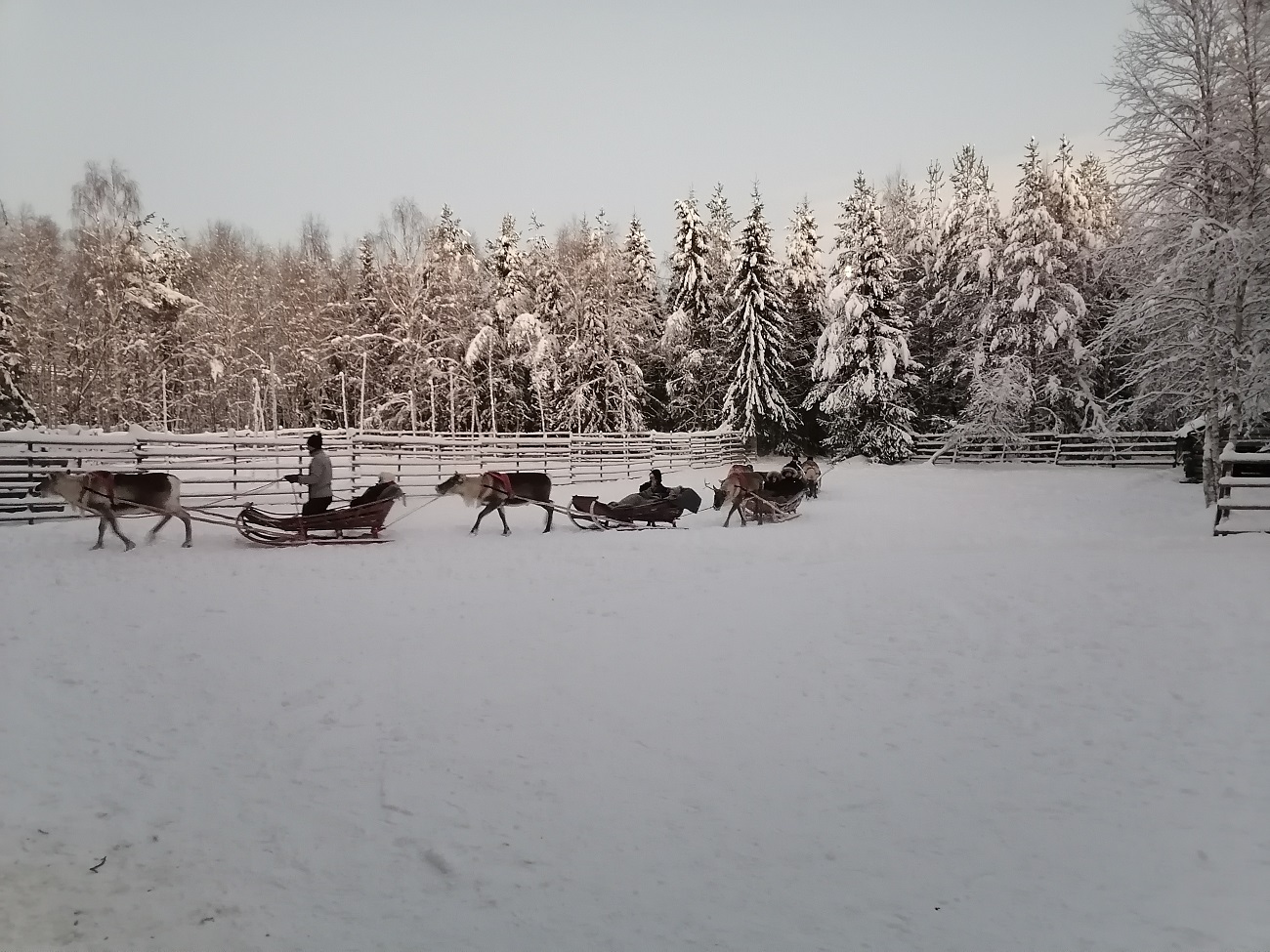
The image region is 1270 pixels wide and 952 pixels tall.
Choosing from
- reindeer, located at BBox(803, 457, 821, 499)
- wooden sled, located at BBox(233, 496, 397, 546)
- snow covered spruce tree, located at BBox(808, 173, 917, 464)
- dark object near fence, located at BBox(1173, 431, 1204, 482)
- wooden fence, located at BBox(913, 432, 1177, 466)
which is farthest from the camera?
snow covered spruce tree, located at BBox(808, 173, 917, 464)

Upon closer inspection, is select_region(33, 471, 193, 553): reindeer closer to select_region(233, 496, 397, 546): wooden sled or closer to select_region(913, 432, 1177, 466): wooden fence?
select_region(233, 496, 397, 546): wooden sled

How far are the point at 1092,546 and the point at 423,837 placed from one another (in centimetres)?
962

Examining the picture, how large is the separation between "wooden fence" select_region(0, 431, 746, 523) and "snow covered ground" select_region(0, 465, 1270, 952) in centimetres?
556

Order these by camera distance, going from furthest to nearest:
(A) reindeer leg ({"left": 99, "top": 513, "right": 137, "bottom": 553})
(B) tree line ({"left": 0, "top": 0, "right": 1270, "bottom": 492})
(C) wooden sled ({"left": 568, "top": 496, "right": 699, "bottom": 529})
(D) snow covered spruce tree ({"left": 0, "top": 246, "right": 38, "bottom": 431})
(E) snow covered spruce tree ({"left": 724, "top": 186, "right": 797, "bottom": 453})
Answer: (E) snow covered spruce tree ({"left": 724, "top": 186, "right": 797, "bottom": 453}), (B) tree line ({"left": 0, "top": 0, "right": 1270, "bottom": 492}), (D) snow covered spruce tree ({"left": 0, "top": 246, "right": 38, "bottom": 431}), (C) wooden sled ({"left": 568, "top": 496, "right": 699, "bottom": 529}), (A) reindeer leg ({"left": 99, "top": 513, "right": 137, "bottom": 553})

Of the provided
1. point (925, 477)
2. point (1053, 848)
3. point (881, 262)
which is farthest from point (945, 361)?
point (1053, 848)

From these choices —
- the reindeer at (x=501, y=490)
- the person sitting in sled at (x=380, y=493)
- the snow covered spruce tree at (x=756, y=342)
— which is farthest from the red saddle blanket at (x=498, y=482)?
the snow covered spruce tree at (x=756, y=342)

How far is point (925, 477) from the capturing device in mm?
25844

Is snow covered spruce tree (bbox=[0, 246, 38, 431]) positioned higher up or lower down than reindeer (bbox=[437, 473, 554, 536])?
higher up

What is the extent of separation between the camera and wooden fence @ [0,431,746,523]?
1341cm

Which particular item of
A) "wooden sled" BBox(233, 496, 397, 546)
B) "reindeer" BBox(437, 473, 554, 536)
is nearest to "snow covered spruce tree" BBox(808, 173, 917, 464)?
"reindeer" BBox(437, 473, 554, 536)

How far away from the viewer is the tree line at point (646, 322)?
26406mm

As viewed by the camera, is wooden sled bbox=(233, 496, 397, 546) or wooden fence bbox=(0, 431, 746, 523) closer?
wooden sled bbox=(233, 496, 397, 546)

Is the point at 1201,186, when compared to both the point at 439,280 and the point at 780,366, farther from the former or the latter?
the point at 439,280

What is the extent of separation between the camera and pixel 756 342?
32438 millimetres
